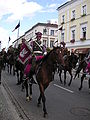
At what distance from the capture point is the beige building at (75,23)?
117ft

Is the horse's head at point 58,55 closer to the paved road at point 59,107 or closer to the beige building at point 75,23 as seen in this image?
the paved road at point 59,107

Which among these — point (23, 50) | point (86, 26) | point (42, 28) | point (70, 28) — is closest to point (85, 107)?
point (23, 50)

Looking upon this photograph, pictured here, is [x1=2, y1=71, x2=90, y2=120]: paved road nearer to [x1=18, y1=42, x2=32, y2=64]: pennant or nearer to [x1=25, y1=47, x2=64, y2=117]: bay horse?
[x1=25, y1=47, x2=64, y2=117]: bay horse

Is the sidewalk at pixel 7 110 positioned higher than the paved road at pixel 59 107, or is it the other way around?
the sidewalk at pixel 7 110

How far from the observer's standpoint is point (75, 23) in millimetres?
39219

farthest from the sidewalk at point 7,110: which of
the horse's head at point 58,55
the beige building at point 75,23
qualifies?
the beige building at point 75,23

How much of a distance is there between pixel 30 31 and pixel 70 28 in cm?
4343

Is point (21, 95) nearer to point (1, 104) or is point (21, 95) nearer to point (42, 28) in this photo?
point (1, 104)

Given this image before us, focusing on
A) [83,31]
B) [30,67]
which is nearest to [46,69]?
[30,67]

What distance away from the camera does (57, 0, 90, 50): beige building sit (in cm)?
3581

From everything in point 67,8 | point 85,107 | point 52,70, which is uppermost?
point 67,8

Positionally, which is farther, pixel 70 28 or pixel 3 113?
pixel 70 28

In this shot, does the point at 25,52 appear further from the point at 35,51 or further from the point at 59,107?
the point at 59,107

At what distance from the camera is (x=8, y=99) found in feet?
28.4
